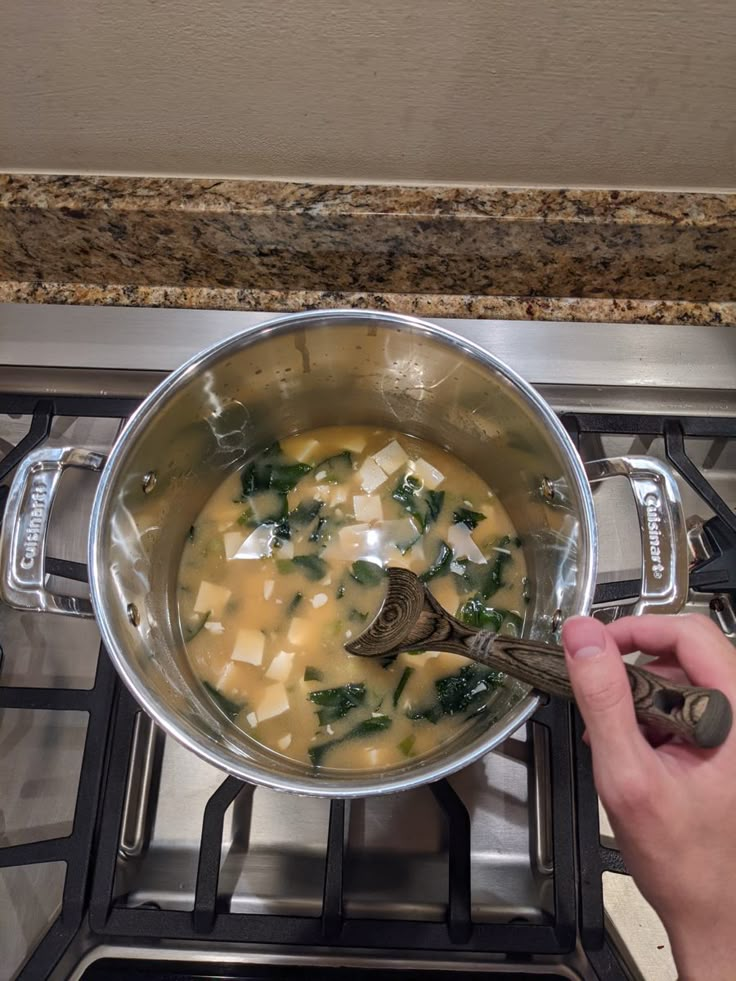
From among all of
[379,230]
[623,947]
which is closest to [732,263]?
[379,230]

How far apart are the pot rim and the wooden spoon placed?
0.04 meters

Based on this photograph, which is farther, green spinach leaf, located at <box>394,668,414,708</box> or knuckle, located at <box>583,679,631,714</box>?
green spinach leaf, located at <box>394,668,414,708</box>

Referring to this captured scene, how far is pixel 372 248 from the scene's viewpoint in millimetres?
966

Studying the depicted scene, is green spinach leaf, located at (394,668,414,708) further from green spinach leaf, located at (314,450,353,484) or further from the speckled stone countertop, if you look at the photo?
the speckled stone countertop

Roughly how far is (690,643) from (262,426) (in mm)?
602

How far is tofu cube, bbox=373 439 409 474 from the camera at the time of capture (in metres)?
1.00

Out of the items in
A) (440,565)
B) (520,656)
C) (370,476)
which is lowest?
(520,656)

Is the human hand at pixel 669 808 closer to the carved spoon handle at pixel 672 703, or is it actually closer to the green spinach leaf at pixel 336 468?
the carved spoon handle at pixel 672 703

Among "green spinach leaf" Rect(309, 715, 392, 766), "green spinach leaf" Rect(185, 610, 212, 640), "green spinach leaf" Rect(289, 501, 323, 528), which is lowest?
"green spinach leaf" Rect(309, 715, 392, 766)

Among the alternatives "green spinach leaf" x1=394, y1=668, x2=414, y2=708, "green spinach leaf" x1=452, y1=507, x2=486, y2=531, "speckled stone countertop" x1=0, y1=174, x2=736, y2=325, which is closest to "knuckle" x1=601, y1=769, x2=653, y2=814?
"green spinach leaf" x1=394, y1=668, x2=414, y2=708

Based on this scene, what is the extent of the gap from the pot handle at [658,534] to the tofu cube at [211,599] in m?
0.50

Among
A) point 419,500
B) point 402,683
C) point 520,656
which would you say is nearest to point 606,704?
point 520,656

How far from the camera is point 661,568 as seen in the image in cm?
73

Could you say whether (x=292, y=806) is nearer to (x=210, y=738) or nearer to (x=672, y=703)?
(x=210, y=738)
